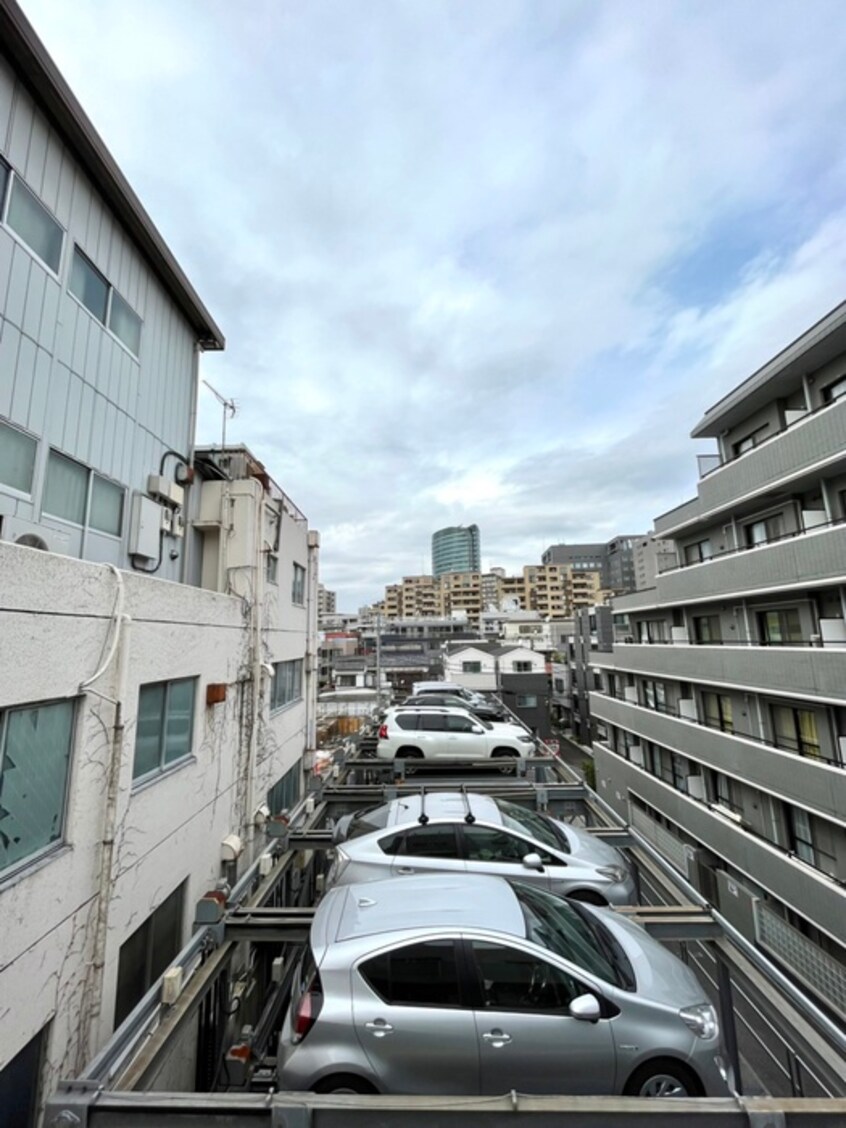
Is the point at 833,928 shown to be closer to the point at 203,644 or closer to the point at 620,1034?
the point at 620,1034

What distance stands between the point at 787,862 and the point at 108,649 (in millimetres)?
13813

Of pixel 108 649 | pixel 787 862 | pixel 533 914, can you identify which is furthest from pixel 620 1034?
pixel 787 862

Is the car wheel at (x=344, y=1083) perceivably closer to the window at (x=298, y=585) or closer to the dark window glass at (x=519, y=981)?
the dark window glass at (x=519, y=981)

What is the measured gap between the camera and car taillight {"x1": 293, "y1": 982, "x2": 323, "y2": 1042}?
2.93 metres

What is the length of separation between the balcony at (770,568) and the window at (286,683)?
11.2 m

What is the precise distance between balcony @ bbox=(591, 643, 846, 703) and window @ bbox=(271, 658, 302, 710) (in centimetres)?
1088

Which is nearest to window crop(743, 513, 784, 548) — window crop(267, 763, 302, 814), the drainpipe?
window crop(267, 763, 302, 814)

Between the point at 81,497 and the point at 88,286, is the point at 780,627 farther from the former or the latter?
the point at 88,286

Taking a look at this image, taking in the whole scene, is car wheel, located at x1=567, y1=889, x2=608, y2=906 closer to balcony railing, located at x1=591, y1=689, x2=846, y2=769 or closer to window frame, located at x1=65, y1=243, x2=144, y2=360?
window frame, located at x1=65, y1=243, x2=144, y2=360

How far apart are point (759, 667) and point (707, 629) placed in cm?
424

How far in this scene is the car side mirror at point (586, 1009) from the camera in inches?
114

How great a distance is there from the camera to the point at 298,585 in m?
12.2

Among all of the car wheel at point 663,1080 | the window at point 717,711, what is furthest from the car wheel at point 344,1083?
the window at point 717,711

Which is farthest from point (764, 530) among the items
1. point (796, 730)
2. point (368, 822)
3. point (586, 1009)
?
point (586, 1009)
